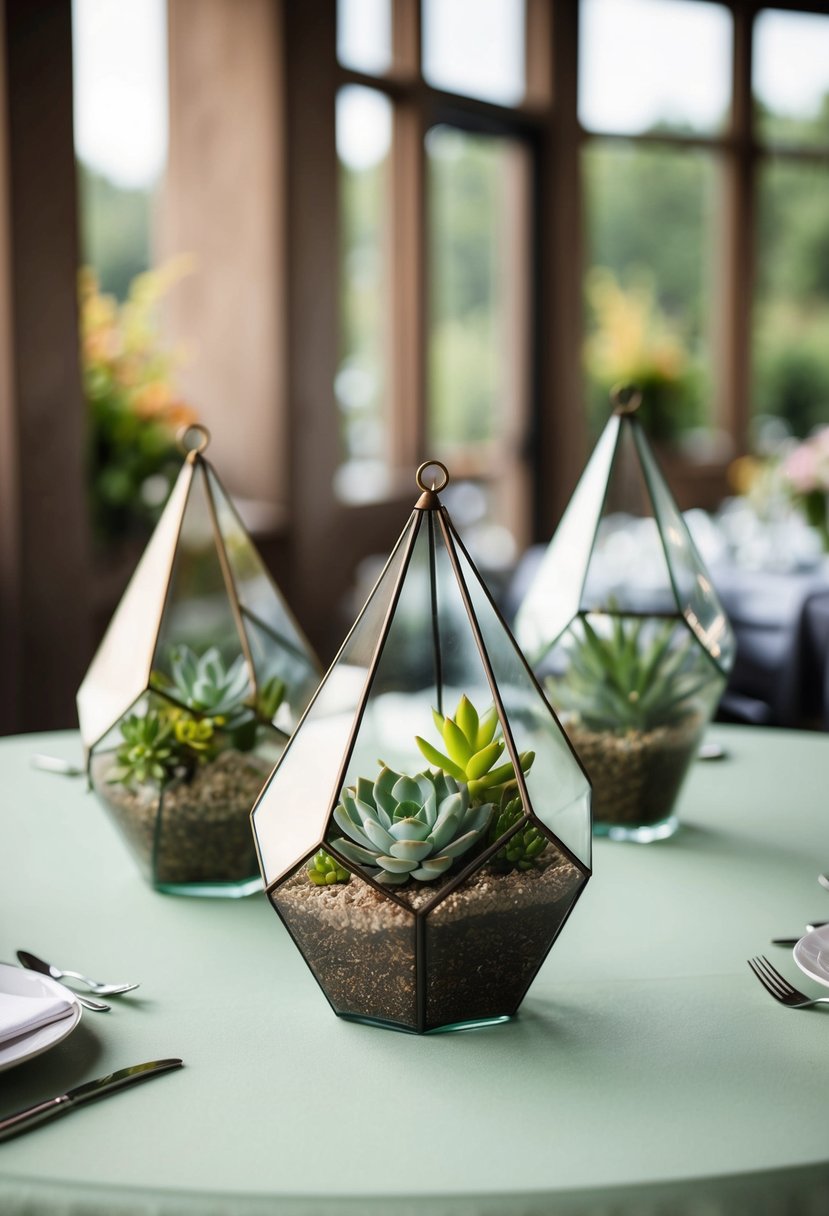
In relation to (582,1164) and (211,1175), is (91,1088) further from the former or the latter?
(582,1164)

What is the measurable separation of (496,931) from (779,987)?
22 centimetres

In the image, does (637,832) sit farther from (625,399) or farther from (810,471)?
(810,471)

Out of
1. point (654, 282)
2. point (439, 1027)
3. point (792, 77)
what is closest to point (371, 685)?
point (439, 1027)

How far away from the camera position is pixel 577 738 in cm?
135

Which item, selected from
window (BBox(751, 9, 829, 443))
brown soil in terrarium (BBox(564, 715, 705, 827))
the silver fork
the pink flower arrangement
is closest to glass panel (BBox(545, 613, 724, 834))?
brown soil in terrarium (BBox(564, 715, 705, 827))

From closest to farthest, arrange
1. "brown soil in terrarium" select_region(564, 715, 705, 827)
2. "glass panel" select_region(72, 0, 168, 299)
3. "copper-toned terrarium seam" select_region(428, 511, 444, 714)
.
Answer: "copper-toned terrarium seam" select_region(428, 511, 444, 714) < "brown soil in terrarium" select_region(564, 715, 705, 827) < "glass panel" select_region(72, 0, 168, 299)

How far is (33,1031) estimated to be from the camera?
34.1 inches

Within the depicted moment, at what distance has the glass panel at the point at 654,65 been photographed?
20.5 ft

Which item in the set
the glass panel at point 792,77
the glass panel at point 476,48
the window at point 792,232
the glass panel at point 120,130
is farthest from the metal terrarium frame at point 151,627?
the glass panel at point 792,77

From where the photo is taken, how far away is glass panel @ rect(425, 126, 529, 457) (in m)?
5.48

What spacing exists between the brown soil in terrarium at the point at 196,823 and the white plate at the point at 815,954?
18.3 inches

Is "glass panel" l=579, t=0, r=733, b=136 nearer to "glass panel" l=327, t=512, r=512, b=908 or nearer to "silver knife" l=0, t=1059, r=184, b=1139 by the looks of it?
"glass panel" l=327, t=512, r=512, b=908

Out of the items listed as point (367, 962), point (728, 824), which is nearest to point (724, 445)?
point (728, 824)

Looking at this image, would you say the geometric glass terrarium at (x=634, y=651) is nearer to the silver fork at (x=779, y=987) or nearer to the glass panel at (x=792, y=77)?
the silver fork at (x=779, y=987)
